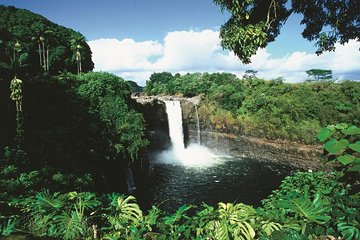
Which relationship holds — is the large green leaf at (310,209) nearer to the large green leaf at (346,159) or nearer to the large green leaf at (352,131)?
the large green leaf at (346,159)

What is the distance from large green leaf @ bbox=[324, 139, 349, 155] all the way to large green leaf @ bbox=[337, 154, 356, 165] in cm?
8

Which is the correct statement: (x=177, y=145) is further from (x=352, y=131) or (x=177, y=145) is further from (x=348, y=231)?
(x=348, y=231)

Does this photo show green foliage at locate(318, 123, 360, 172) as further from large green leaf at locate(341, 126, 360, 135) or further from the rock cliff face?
the rock cliff face

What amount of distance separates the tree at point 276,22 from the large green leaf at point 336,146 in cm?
309

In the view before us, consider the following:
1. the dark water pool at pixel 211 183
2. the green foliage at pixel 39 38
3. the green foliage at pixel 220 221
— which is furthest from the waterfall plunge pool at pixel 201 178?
the green foliage at pixel 39 38

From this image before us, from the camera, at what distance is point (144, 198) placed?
1747 cm

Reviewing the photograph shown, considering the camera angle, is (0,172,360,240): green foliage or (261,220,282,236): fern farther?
(261,220,282,236): fern

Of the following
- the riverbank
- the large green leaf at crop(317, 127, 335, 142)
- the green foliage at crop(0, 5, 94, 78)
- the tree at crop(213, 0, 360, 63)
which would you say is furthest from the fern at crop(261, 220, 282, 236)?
the green foliage at crop(0, 5, 94, 78)

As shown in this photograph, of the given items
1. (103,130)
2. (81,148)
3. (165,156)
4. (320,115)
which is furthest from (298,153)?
(81,148)

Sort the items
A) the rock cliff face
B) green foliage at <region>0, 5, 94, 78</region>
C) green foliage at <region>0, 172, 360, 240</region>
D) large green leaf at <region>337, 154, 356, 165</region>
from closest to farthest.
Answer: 1. green foliage at <region>0, 172, 360, 240</region>
2. large green leaf at <region>337, 154, 356, 165</region>
3. the rock cliff face
4. green foliage at <region>0, 5, 94, 78</region>

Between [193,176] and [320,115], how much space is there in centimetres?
1450

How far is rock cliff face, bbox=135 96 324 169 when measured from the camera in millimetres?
24359

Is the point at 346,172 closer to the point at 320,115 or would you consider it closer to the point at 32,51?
the point at 320,115

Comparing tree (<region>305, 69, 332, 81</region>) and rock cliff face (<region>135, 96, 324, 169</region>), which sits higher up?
tree (<region>305, 69, 332, 81</region>)
